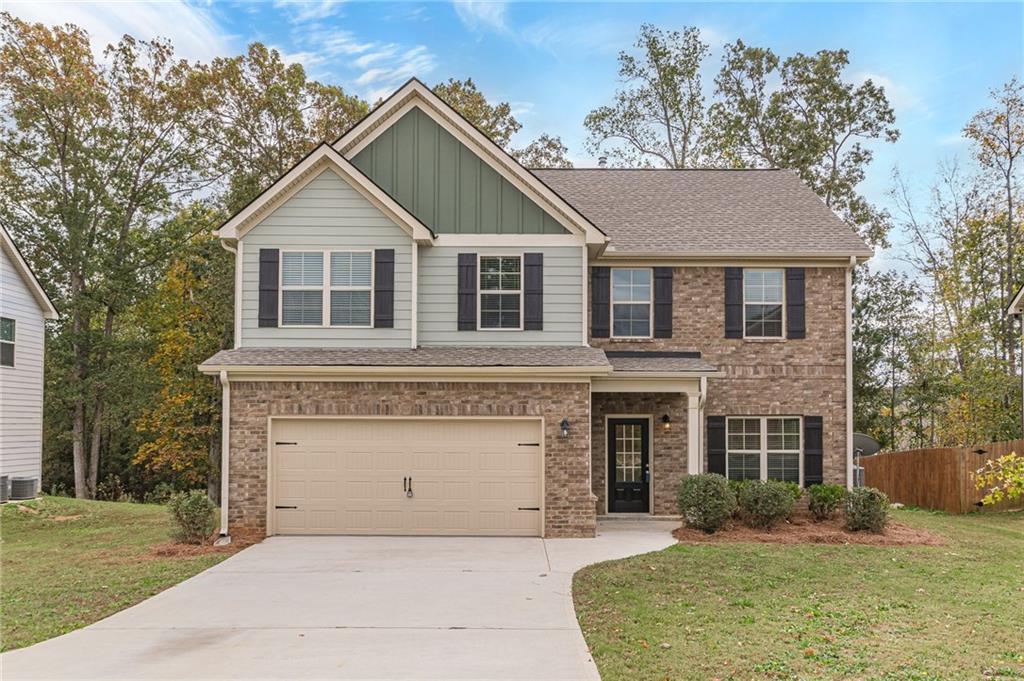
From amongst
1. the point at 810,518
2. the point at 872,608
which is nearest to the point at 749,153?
the point at 810,518

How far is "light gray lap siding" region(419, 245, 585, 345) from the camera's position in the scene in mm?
16016

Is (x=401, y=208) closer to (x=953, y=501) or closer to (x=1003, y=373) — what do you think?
(x=953, y=501)

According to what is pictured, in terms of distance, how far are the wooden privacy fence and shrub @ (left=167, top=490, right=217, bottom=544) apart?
15.3 m

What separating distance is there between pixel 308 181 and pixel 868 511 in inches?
445

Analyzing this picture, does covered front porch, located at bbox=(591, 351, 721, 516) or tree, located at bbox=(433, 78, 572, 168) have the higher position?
tree, located at bbox=(433, 78, 572, 168)

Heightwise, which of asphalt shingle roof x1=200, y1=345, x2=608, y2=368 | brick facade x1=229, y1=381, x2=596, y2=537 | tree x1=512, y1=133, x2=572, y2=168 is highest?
tree x1=512, y1=133, x2=572, y2=168

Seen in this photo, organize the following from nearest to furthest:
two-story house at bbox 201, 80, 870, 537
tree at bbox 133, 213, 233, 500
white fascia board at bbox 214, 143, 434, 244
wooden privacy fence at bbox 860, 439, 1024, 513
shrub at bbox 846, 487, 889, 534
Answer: two-story house at bbox 201, 80, 870, 537, shrub at bbox 846, 487, 889, 534, white fascia board at bbox 214, 143, 434, 244, wooden privacy fence at bbox 860, 439, 1024, 513, tree at bbox 133, 213, 233, 500

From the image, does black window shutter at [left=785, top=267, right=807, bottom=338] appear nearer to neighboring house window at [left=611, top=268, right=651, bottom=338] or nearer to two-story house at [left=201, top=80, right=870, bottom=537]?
two-story house at [left=201, top=80, right=870, bottom=537]

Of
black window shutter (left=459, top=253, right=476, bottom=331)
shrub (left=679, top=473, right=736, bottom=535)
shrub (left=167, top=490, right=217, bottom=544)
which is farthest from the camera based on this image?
black window shutter (left=459, top=253, right=476, bottom=331)

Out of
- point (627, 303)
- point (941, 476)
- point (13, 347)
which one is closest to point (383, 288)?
point (627, 303)

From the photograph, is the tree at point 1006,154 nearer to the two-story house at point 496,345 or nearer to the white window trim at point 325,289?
the two-story house at point 496,345

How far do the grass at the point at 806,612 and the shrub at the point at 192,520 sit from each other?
21.5ft

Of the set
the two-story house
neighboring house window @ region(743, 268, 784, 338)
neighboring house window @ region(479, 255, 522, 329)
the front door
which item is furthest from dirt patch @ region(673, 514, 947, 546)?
neighboring house window @ region(479, 255, 522, 329)

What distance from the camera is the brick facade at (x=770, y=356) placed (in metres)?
17.7
